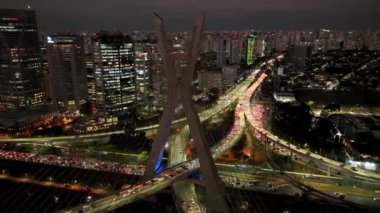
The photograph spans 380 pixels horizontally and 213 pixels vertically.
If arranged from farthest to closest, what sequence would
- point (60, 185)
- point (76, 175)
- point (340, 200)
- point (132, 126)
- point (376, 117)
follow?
point (376, 117)
point (132, 126)
point (76, 175)
point (60, 185)
point (340, 200)

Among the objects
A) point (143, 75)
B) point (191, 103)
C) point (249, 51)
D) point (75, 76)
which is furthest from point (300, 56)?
point (191, 103)

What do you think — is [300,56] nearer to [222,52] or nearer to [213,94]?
[222,52]

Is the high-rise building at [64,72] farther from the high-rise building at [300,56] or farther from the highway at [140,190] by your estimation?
the high-rise building at [300,56]

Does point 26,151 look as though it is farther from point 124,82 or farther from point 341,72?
point 341,72

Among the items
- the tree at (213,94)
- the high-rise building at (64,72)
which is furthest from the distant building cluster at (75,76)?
the tree at (213,94)

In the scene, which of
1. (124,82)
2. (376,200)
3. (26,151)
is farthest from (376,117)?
(26,151)
